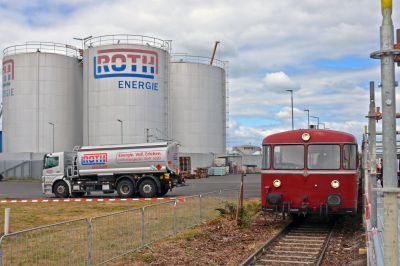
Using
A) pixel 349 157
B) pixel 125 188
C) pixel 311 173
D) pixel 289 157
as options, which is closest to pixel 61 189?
pixel 125 188

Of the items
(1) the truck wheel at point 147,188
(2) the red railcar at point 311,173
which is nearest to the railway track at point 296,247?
(2) the red railcar at point 311,173

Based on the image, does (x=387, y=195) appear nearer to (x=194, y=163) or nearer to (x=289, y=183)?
(x=289, y=183)

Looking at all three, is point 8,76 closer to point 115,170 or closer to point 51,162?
point 51,162

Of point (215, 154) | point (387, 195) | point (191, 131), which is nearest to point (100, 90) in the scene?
point (191, 131)

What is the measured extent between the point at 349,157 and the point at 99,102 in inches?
1783

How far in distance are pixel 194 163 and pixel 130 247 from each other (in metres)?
53.6

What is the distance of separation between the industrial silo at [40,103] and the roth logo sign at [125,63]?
6383 mm

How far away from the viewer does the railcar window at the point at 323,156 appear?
559 inches

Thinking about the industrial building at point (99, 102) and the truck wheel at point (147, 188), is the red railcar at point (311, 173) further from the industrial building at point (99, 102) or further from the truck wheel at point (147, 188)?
the industrial building at point (99, 102)

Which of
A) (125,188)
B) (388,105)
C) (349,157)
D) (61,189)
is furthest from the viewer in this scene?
(61,189)

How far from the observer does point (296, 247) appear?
12273 mm

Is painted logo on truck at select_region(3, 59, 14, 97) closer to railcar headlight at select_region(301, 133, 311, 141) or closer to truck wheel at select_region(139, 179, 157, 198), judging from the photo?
truck wheel at select_region(139, 179, 157, 198)

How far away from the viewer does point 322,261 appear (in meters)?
10.7

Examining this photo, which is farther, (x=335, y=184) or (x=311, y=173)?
(x=311, y=173)
